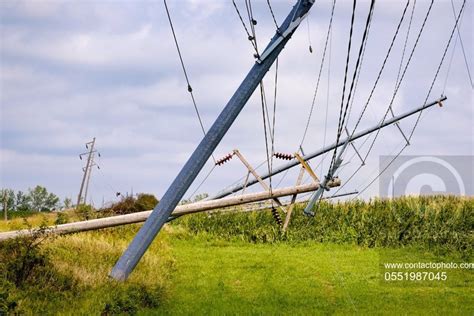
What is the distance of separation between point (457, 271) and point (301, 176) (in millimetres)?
5932

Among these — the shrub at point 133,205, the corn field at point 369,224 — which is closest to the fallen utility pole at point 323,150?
the corn field at point 369,224

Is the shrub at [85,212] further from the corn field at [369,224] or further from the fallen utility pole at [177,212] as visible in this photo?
the fallen utility pole at [177,212]

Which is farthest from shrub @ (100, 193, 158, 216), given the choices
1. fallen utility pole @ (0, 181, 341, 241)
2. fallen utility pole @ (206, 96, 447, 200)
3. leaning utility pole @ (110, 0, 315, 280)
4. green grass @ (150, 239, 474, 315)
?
leaning utility pole @ (110, 0, 315, 280)

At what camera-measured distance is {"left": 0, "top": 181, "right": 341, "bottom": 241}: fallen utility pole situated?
16891 mm

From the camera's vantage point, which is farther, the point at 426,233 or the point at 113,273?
the point at 426,233

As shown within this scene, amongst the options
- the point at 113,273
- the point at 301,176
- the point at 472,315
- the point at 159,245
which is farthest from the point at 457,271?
the point at 113,273

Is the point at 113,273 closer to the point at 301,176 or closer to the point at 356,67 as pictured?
the point at 356,67

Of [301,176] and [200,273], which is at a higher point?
[301,176]

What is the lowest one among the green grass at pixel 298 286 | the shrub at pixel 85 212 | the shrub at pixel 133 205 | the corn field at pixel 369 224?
the green grass at pixel 298 286

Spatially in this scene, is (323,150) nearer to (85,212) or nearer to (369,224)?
(369,224)

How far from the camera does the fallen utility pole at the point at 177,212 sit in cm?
1689

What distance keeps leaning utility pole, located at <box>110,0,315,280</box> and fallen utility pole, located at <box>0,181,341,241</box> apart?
9.70 feet

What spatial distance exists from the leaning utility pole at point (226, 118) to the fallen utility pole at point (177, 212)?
2.96 meters

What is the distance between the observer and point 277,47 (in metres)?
12.9
